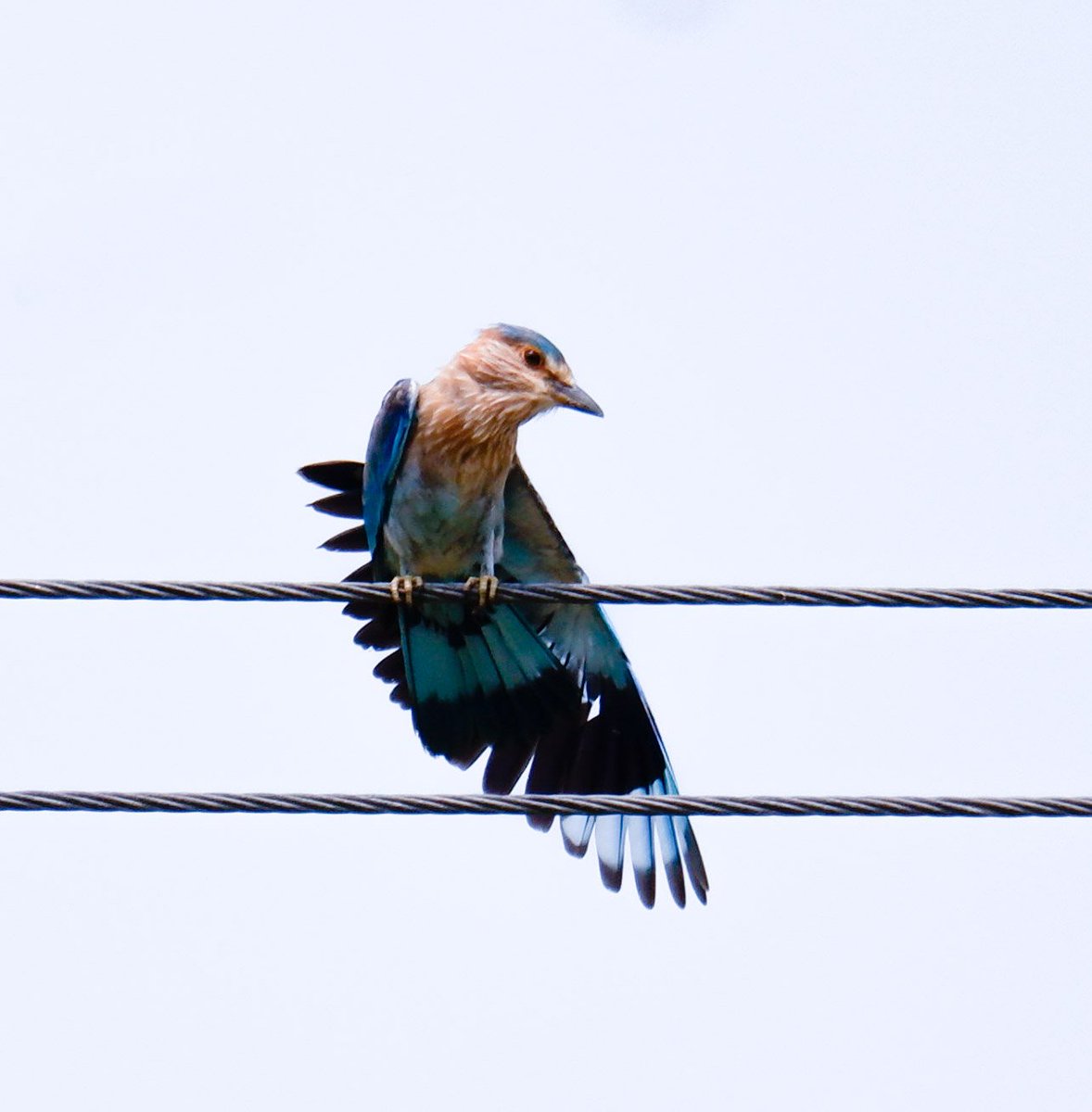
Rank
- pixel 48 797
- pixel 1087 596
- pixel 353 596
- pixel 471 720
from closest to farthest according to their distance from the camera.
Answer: pixel 48 797 < pixel 1087 596 < pixel 353 596 < pixel 471 720

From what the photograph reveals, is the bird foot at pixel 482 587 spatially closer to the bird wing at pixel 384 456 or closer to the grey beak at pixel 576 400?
the bird wing at pixel 384 456

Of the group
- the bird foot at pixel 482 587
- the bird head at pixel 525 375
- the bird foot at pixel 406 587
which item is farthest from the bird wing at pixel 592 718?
the bird foot at pixel 406 587

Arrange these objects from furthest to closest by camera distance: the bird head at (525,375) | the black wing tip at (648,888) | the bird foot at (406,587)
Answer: the bird head at (525,375)
the black wing tip at (648,888)
the bird foot at (406,587)

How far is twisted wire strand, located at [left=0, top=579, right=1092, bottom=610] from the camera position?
12.9ft

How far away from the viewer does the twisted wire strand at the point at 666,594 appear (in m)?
3.94

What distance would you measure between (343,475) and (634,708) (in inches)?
51.2

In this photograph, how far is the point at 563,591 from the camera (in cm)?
440

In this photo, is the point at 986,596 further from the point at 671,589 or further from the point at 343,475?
the point at 343,475

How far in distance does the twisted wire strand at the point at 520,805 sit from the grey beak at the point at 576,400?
2.64 metres

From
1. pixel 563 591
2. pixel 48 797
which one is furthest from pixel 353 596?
pixel 48 797

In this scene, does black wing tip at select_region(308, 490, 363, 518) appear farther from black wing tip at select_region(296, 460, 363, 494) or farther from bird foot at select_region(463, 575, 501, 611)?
bird foot at select_region(463, 575, 501, 611)

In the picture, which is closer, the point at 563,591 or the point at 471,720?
the point at 563,591

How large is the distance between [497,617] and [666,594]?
2071mm

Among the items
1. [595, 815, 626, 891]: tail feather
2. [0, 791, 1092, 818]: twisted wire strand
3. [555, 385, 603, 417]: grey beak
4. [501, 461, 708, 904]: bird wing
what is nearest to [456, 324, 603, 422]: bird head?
[555, 385, 603, 417]: grey beak
